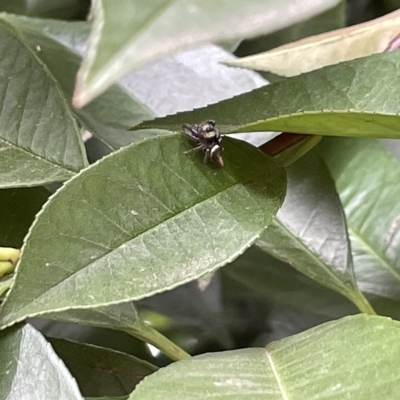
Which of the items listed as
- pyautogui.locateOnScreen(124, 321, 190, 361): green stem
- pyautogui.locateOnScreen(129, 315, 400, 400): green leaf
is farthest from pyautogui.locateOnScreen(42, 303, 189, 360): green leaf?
pyautogui.locateOnScreen(129, 315, 400, 400): green leaf

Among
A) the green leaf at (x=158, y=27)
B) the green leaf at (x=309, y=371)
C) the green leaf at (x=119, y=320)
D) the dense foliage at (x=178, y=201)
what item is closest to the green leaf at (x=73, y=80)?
the dense foliage at (x=178, y=201)

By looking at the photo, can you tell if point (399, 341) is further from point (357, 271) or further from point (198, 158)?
point (357, 271)

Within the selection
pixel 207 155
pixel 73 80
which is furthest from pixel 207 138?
pixel 73 80

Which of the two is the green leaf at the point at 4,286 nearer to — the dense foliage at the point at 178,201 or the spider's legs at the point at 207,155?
the dense foliage at the point at 178,201

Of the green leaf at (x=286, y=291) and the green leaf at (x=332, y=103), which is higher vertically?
the green leaf at (x=332, y=103)

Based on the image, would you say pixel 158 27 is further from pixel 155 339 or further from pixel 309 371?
pixel 155 339

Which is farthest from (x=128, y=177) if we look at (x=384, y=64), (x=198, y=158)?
(x=384, y=64)

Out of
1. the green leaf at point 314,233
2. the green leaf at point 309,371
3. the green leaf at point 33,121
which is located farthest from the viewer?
the green leaf at point 314,233
